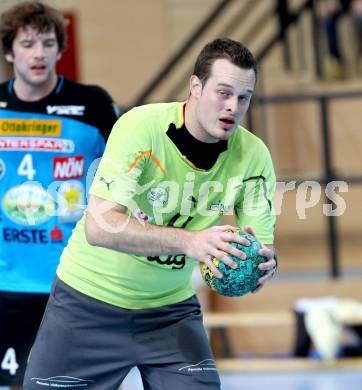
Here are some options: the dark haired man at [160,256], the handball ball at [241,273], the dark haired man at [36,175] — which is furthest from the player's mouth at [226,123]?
the dark haired man at [36,175]

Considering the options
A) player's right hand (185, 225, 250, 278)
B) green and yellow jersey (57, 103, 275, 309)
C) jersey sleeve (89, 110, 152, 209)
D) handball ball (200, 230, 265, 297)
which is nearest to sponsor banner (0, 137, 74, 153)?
green and yellow jersey (57, 103, 275, 309)

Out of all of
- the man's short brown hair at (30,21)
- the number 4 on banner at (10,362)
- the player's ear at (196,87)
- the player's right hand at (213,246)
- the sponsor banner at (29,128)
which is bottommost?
the number 4 on banner at (10,362)

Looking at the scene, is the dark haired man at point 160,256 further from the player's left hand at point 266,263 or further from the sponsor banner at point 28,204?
the sponsor banner at point 28,204

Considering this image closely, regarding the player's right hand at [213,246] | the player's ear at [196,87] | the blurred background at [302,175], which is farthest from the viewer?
the blurred background at [302,175]

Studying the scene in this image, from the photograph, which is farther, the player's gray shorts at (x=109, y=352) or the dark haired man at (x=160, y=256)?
the player's gray shorts at (x=109, y=352)

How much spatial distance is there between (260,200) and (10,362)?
1481mm

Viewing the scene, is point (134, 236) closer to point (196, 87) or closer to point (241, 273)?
point (241, 273)

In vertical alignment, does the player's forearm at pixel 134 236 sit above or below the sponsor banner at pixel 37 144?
below

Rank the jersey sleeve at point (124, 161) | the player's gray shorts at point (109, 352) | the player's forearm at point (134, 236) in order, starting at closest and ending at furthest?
the player's forearm at point (134, 236)
the jersey sleeve at point (124, 161)
the player's gray shorts at point (109, 352)

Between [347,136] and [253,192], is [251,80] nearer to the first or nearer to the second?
[253,192]

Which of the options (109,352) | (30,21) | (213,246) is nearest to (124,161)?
(213,246)

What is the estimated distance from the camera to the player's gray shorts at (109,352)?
3746 millimetres

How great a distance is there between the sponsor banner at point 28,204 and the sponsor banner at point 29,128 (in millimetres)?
230

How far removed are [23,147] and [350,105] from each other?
449 centimetres
